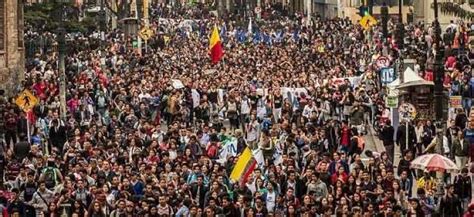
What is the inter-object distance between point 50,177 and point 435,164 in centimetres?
665

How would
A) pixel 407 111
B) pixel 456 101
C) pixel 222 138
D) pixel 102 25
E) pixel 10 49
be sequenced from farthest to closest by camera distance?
pixel 102 25, pixel 10 49, pixel 456 101, pixel 407 111, pixel 222 138

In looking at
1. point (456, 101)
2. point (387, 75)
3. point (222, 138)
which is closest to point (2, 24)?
point (387, 75)

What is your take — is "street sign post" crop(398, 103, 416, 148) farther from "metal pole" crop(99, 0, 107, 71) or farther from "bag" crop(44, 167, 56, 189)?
"metal pole" crop(99, 0, 107, 71)

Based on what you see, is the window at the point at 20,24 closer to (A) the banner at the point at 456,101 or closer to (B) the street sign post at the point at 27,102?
(B) the street sign post at the point at 27,102

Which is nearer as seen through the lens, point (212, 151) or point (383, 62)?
point (212, 151)

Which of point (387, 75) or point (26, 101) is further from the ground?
point (387, 75)

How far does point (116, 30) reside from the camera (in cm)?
7938

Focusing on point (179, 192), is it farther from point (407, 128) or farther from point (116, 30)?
point (116, 30)

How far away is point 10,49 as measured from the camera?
53.4 metres

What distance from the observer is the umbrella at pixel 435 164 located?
27.3 metres

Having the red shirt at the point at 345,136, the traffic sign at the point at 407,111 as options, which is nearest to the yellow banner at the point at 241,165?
the red shirt at the point at 345,136

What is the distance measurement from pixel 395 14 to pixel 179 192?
61.4 m

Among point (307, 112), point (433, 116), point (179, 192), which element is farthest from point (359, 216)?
point (307, 112)

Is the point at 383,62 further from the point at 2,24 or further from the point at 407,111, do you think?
the point at 2,24
